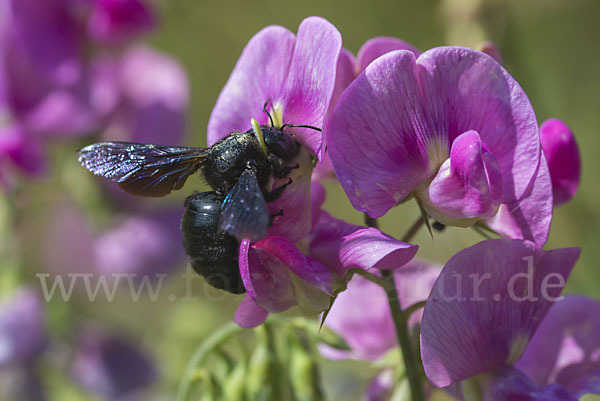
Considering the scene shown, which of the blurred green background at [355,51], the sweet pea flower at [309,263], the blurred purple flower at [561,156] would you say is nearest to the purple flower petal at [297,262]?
the sweet pea flower at [309,263]

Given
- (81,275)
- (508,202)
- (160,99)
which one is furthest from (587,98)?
(508,202)

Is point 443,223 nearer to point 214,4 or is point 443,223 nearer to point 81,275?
point 81,275

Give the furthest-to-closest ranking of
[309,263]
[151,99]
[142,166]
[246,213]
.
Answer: [151,99] → [142,166] → [309,263] → [246,213]

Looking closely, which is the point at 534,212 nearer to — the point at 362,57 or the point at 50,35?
the point at 362,57

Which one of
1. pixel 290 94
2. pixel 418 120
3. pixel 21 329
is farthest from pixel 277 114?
pixel 21 329

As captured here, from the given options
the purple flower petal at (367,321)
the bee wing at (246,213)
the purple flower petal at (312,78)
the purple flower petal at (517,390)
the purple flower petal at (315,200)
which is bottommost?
the purple flower petal at (367,321)

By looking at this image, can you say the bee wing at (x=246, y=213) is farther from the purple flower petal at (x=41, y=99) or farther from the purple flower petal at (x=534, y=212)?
the purple flower petal at (x=41, y=99)
